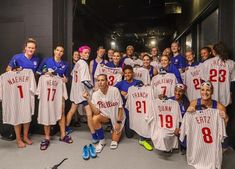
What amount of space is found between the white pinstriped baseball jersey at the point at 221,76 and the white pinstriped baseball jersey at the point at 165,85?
0.54m

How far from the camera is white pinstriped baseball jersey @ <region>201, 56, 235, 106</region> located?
328 cm

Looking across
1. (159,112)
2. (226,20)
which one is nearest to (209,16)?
(226,20)

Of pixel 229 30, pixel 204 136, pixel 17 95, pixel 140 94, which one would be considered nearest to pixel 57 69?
pixel 17 95

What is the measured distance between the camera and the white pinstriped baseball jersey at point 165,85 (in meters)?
3.63

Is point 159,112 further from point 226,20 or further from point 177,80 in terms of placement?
point 226,20

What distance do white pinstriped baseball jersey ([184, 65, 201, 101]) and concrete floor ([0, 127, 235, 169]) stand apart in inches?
40.9

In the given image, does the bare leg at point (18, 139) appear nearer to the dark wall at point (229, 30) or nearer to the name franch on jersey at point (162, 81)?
the name franch on jersey at point (162, 81)

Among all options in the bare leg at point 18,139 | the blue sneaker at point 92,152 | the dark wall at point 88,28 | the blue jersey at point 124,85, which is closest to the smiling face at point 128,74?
the blue jersey at point 124,85

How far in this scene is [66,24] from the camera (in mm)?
4527

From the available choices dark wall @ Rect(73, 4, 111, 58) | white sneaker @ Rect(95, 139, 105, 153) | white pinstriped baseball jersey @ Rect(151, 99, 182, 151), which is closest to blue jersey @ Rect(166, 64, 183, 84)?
white pinstriped baseball jersey @ Rect(151, 99, 182, 151)

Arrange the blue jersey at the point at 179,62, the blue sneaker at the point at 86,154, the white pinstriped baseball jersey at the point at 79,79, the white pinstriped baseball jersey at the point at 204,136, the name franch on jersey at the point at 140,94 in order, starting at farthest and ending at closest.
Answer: the blue jersey at the point at 179,62
the white pinstriped baseball jersey at the point at 79,79
the name franch on jersey at the point at 140,94
the blue sneaker at the point at 86,154
the white pinstriped baseball jersey at the point at 204,136

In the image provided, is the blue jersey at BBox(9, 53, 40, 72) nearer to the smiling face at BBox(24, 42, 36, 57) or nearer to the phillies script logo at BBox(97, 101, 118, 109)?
the smiling face at BBox(24, 42, 36, 57)

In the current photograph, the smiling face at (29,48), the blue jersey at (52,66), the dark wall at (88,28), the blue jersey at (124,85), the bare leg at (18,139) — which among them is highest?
the dark wall at (88,28)

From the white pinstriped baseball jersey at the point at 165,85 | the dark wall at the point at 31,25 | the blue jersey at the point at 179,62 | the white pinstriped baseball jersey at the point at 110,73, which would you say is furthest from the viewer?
the blue jersey at the point at 179,62
